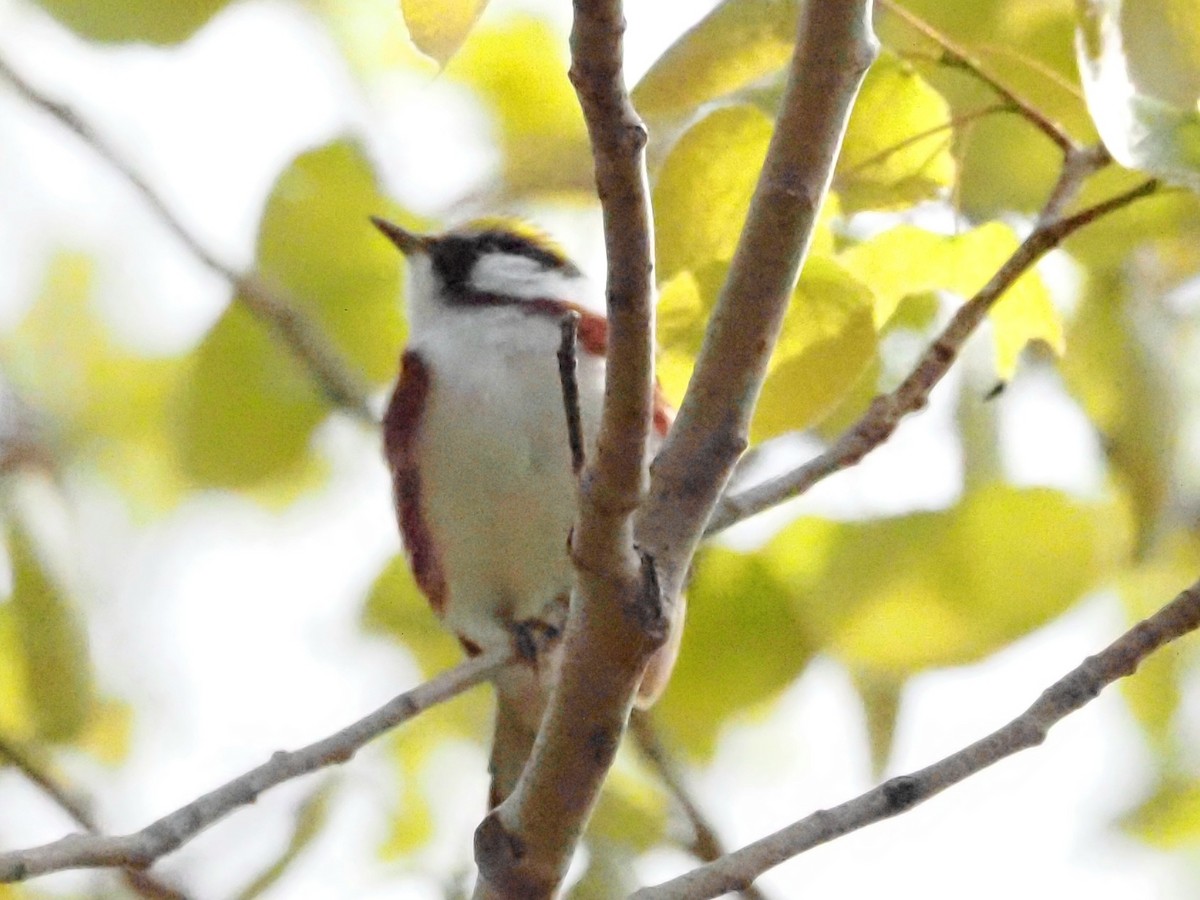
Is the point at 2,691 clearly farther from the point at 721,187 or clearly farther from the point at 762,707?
the point at 721,187

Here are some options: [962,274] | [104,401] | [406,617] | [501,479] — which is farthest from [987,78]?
[104,401]

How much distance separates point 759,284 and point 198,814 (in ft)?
2.43

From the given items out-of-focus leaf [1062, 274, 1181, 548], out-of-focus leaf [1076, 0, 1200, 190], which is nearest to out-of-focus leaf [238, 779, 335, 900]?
out-of-focus leaf [1062, 274, 1181, 548]

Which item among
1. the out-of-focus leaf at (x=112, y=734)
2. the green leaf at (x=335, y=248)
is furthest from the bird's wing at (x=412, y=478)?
the out-of-focus leaf at (x=112, y=734)

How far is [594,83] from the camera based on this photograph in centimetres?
117

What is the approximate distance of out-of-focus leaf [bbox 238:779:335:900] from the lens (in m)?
2.21

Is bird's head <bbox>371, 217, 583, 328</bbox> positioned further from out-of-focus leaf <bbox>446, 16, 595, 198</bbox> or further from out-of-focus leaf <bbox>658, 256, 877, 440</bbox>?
out-of-focus leaf <bbox>658, 256, 877, 440</bbox>

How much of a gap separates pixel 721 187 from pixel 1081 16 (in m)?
0.42

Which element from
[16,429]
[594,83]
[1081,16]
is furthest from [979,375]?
[16,429]

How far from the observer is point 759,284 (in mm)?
1498

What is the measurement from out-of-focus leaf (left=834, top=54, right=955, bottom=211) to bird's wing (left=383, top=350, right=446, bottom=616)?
102 cm

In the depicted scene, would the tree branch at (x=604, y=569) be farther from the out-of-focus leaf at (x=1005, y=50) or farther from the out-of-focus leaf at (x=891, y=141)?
the out-of-focus leaf at (x=1005, y=50)

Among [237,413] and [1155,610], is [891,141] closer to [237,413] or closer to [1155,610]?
[1155,610]

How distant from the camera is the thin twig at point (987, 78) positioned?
6.13 feet
